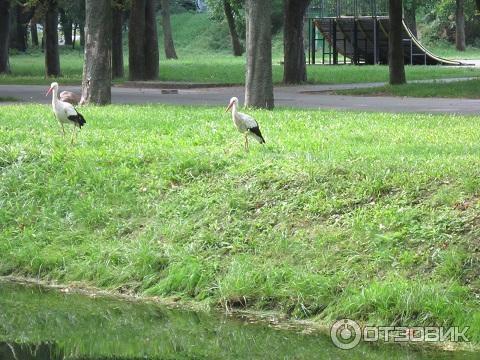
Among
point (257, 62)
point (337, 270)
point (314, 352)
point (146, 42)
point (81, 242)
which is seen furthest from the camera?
point (146, 42)

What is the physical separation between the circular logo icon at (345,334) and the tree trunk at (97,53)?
1274 centimetres

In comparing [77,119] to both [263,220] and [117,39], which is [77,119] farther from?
[117,39]

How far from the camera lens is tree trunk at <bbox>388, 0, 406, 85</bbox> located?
98.3 ft

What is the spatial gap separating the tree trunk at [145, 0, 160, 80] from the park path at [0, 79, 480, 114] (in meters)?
3.17

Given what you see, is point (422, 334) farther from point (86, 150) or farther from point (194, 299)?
point (86, 150)

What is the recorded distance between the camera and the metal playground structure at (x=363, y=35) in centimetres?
5256

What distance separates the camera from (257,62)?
20281mm

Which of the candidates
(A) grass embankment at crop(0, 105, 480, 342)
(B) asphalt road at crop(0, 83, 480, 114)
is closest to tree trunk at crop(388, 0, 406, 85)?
(B) asphalt road at crop(0, 83, 480, 114)

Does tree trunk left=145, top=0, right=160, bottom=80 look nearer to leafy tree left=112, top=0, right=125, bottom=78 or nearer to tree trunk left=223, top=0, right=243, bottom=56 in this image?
leafy tree left=112, top=0, right=125, bottom=78

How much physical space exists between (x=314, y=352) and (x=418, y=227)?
2.18 metres

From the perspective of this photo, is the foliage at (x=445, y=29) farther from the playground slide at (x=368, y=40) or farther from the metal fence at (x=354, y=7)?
the playground slide at (x=368, y=40)

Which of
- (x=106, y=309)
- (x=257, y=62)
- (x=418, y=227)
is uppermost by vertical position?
(x=257, y=62)

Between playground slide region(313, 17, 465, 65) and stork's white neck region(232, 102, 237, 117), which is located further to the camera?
playground slide region(313, 17, 465, 65)

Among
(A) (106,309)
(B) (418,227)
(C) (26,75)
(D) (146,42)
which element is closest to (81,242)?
(A) (106,309)
